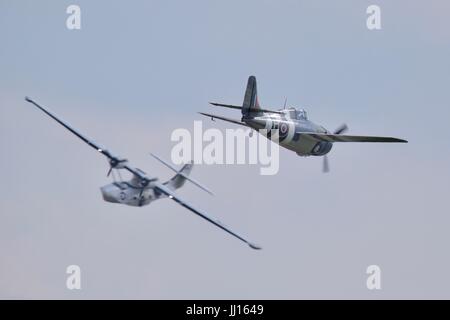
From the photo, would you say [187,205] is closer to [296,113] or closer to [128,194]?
[128,194]

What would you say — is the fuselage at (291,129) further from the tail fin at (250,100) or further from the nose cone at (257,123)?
the tail fin at (250,100)

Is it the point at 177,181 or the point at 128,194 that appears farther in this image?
the point at 177,181

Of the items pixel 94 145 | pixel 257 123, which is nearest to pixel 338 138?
pixel 257 123

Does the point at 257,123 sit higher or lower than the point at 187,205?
higher

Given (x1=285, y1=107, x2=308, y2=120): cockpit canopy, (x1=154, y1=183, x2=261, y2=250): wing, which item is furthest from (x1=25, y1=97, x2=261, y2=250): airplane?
(x1=285, y1=107, x2=308, y2=120): cockpit canopy

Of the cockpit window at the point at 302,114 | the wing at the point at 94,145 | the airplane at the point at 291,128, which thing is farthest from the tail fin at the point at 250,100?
the wing at the point at 94,145

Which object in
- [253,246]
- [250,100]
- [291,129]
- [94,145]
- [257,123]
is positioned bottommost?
[253,246]

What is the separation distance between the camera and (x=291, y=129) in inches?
4451

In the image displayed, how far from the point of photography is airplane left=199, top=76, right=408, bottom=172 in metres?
110

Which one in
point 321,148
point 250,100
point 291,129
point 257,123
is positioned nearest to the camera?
point 257,123

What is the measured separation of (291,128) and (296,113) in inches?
85.2

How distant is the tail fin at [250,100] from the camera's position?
362 ft

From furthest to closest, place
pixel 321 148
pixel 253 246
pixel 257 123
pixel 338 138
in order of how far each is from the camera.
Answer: pixel 321 148, pixel 338 138, pixel 257 123, pixel 253 246
